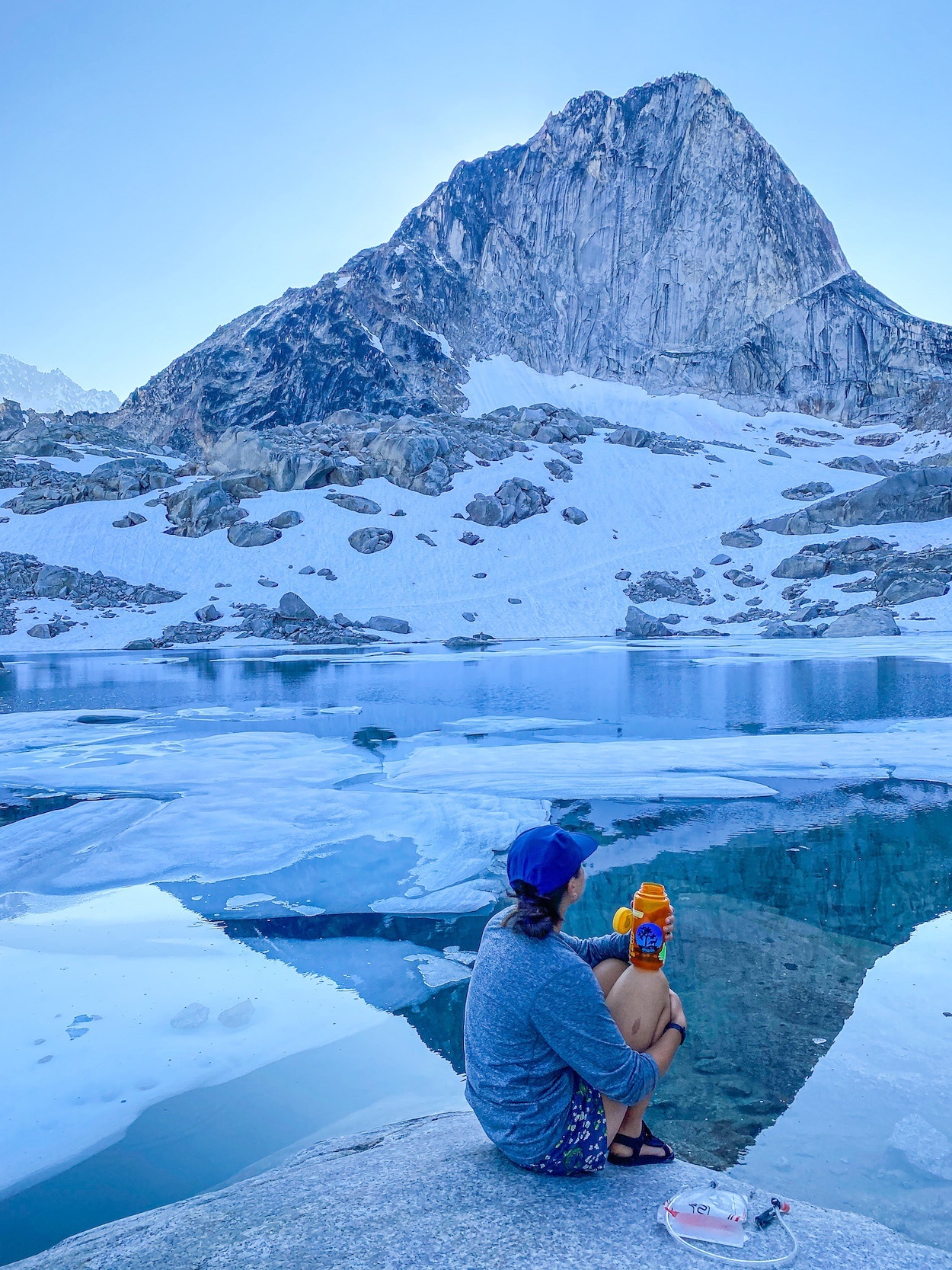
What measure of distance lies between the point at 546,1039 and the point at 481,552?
49.8 metres

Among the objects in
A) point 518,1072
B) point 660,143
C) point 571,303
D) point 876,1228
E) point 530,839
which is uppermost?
point 660,143

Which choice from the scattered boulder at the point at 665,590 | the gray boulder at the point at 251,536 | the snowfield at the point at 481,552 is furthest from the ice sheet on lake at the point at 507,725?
the gray boulder at the point at 251,536

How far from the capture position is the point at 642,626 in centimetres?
4309

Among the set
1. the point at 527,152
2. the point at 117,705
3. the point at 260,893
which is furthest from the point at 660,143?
the point at 260,893

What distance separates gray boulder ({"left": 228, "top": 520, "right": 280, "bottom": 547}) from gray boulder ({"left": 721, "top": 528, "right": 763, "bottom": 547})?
28387 millimetres

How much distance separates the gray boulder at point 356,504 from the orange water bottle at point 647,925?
51981 millimetres

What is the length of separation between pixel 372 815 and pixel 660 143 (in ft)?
429

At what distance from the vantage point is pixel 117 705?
18.3m

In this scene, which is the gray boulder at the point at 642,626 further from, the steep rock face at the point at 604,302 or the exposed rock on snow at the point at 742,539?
the steep rock face at the point at 604,302

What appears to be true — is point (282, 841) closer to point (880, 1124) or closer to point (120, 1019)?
point (120, 1019)

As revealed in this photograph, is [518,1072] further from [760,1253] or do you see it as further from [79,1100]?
[79,1100]

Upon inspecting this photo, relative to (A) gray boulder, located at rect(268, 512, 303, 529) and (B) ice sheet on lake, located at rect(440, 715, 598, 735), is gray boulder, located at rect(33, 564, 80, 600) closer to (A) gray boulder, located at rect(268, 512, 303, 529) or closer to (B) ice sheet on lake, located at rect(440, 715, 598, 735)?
(A) gray boulder, located at rect(268, 512, 303, 529)

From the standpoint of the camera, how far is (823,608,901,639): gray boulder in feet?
123

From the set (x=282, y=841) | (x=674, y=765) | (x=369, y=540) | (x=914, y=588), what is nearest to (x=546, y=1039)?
(x=282, y=841)
